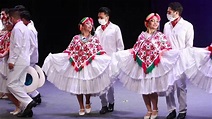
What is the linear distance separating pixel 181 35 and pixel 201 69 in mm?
497

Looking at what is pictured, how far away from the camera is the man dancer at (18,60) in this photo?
543 cm

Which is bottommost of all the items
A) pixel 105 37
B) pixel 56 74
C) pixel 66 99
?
pixel 66 99

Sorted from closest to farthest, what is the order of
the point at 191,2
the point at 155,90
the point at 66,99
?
1. the point at 155,90
2. the point at 66,99
3. the point at 191,2

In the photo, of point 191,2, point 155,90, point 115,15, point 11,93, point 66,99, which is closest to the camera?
point 155,90

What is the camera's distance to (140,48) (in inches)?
210

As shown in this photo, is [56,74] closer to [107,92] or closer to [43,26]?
[107,92]

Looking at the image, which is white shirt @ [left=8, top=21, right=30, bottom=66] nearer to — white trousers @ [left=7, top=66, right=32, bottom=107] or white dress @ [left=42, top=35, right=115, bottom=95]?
white trousers @ [left=7, top=66, right=32, bottom=107]

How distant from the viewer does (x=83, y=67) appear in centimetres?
565

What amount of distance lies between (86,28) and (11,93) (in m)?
1.29

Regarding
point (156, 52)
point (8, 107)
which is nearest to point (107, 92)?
point (156, 52)

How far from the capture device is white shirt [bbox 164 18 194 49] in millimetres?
5340

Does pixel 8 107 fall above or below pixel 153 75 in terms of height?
below

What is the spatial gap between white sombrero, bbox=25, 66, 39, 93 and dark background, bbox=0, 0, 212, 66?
509 cm

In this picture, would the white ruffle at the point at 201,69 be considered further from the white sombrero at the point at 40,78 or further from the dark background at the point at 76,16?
the dark background at the point at 76,16
